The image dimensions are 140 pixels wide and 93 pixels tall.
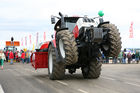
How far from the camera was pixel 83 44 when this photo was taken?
10812 mm

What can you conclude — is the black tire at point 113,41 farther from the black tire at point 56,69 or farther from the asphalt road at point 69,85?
the black tire at point 56,69

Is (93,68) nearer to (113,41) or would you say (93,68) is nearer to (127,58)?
(113,41)

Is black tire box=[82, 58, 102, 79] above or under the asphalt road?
above

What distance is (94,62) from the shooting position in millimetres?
12188

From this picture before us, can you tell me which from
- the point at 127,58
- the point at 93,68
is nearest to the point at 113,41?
the point at 93,68

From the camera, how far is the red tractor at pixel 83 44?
Answer: 9.80 metres

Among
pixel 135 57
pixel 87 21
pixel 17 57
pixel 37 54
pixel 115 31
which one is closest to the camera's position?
pixel 115 31

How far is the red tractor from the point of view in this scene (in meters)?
9.80

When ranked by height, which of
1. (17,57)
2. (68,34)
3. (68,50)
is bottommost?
(17,57)

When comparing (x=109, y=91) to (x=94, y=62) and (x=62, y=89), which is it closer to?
(x=62, y=89)

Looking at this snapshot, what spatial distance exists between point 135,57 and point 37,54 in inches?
864

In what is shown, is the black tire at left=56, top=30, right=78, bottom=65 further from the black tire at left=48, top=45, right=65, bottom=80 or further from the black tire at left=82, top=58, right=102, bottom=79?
the black tire at left=82, top=58, right=102, bottom=79

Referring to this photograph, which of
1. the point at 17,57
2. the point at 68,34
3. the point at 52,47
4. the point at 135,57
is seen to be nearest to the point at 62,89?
the point at 68,34

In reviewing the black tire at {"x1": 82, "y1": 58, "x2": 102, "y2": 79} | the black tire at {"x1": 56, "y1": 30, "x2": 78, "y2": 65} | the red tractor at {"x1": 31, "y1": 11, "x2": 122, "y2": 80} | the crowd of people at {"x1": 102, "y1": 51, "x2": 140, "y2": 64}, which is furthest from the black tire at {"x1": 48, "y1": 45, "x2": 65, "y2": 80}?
the crowd of people at {"x1": 102, "y1": 51, "x2": 140, "y2": 64}
